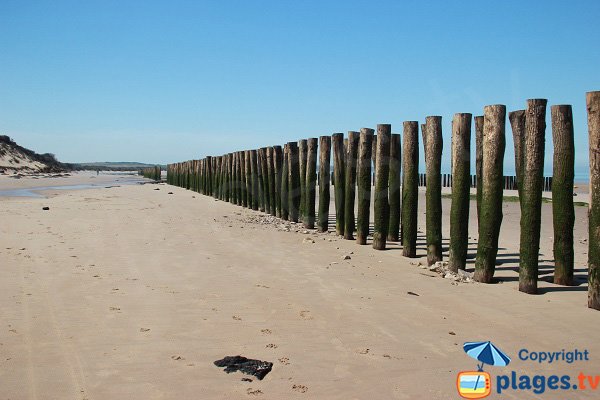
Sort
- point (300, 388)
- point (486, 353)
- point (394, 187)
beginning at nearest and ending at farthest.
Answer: point (300, 388) → point (486, 353) → point (394, 187)

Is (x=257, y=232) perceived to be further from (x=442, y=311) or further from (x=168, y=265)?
(x=442, y=311)

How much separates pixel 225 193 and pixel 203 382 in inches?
647

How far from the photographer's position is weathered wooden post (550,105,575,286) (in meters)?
5.38

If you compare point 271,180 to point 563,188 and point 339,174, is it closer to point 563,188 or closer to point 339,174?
point 339,174

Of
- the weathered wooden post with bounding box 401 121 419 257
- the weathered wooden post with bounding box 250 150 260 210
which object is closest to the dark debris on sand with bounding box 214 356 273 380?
the weathered wooden post with bounding box 401 121 419 257

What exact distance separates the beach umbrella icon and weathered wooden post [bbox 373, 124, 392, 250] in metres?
4.24

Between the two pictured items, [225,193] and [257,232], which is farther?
[225,193]

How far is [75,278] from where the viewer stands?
19.1 ft

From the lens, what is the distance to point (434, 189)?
277 inches

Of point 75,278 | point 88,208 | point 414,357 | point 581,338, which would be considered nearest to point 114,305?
point 75,278

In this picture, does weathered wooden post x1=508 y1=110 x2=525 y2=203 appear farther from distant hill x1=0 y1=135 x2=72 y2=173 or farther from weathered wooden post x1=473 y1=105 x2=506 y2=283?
distant hill x1=0 y1=135 x2=72 y2=173

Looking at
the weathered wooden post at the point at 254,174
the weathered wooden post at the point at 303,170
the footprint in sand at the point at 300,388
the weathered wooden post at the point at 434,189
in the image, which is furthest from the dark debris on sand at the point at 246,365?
the weathered wooden post at the point at 254,174

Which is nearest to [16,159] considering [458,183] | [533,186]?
[458,183]

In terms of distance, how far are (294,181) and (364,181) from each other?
3609mm
